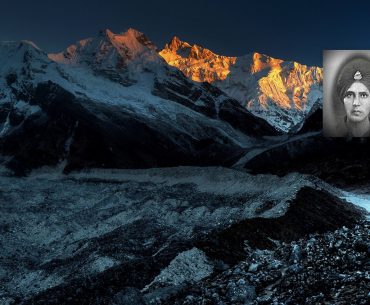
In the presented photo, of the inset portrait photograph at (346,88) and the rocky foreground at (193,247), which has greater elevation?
the inset portrait photograph at (346,88)

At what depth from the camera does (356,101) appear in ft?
118

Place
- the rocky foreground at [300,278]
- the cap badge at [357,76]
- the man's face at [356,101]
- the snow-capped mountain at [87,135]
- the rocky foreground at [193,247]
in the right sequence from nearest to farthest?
1. the rocky foreground at [300,278]
2. the rocky foreground at [193,247]
3. the cap badge at [357,76]
4. the man's face at [356,101]
5. the snow-capped mountain at [87,135]

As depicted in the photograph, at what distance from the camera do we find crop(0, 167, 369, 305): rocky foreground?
71.6 ft

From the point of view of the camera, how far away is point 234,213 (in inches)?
1901

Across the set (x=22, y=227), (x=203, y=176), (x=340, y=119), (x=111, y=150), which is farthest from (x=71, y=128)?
(x=340, y=119)

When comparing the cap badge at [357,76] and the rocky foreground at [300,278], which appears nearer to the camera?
the rocky foreground at [300,278]

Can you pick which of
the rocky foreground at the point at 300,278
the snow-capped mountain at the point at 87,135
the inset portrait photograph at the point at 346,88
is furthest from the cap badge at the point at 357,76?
the snow-capped mountain at the point at 87,135

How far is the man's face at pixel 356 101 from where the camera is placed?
3584 cm

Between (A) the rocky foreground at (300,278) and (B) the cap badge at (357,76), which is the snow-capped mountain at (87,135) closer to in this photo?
(B) the cap badge at (357,76)

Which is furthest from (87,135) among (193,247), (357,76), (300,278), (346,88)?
(300,278)

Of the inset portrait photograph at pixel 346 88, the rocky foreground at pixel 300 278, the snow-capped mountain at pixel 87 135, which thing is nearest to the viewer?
the rocky foreground at pixel 300 278

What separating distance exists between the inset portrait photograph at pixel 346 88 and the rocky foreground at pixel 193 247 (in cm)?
674

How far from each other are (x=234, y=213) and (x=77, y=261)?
14.5m

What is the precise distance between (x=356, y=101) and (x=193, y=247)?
1443 centimetres
